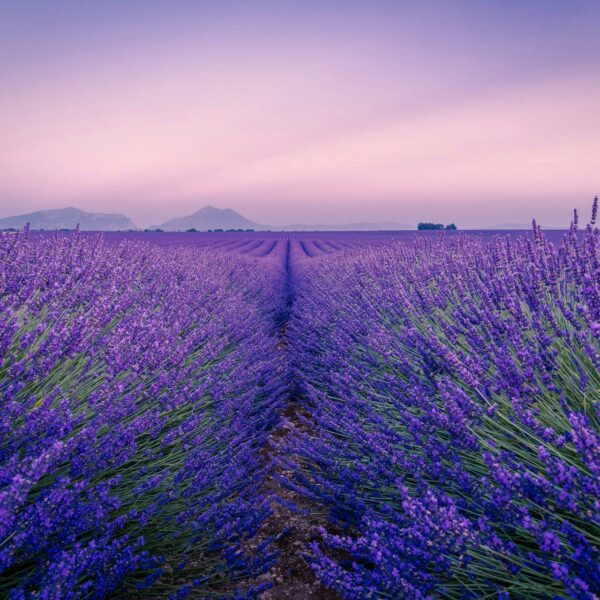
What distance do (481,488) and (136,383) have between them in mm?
1490

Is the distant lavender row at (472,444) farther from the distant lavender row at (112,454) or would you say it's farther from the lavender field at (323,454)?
the distant lavender row at (112,454)

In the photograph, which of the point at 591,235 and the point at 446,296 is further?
the point at 446,296

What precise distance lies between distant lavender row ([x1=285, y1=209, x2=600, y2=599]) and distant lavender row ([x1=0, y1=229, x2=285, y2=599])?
43 cm

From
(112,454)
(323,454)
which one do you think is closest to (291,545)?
(323,454)

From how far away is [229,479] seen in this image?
169 cm

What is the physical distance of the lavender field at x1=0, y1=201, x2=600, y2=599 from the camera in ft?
3.08

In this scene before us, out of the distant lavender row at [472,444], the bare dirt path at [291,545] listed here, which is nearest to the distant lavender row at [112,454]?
the bare dirt path at [291,545]

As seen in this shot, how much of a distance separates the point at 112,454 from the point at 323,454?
1.07m

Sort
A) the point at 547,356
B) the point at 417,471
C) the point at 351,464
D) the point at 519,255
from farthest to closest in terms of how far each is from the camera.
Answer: the point at 519,255
the point at 351,464
the point at 547,356
the point at 417,471

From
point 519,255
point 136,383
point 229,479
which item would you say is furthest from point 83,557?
point 519,255

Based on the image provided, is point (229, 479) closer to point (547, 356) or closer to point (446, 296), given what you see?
point (547, 356)

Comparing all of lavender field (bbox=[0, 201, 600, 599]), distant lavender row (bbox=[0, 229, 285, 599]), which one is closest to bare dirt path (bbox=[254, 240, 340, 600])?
lavender field (bbox=[0, 201, 600, 599])

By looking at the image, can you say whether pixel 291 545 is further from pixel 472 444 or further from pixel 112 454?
pixel 472 444

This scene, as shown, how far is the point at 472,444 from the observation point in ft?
3.61
